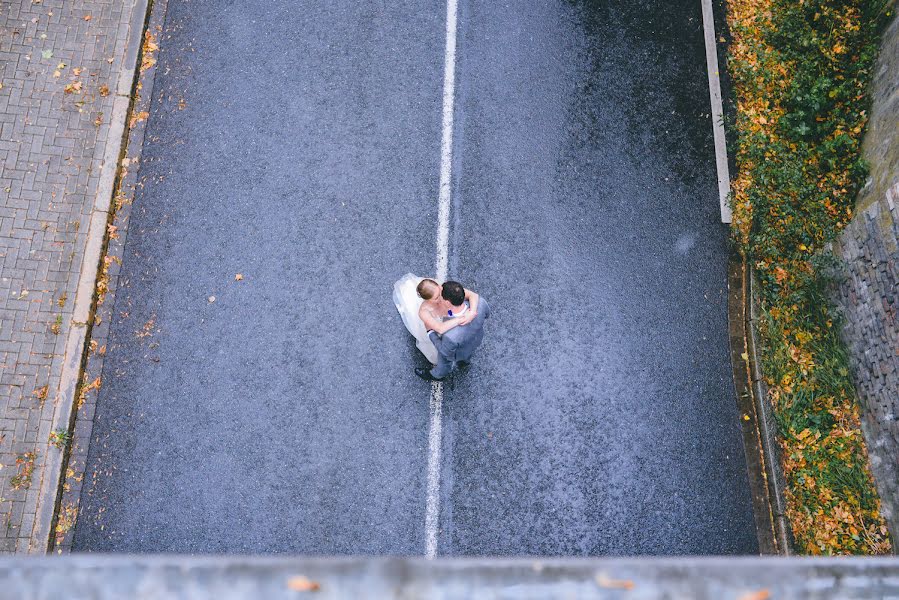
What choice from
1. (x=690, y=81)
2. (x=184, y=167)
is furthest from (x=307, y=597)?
(x=690, y=81)

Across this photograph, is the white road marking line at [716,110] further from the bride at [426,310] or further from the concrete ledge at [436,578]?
the concrete ledge at [436,578]

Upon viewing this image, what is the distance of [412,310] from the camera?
6566 millimetres

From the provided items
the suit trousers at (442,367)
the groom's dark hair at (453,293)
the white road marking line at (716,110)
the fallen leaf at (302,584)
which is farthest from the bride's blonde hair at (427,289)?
the white road marking line at (716,110)

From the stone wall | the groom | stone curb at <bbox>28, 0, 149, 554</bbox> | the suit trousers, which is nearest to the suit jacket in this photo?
the groom

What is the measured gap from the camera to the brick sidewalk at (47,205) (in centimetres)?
674

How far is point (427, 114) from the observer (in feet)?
26.1

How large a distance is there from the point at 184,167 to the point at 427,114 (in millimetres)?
3035

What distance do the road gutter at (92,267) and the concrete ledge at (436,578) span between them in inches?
170

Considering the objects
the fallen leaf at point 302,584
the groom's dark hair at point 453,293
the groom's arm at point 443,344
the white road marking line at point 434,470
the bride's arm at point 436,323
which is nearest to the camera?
the fallen leaf at point 302,584

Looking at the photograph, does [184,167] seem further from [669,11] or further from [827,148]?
[827,148]

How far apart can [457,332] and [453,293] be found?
1.61 ft

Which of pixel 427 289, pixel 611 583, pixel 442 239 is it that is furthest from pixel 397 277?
pixel 611 583

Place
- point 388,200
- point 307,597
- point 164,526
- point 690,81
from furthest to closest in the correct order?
point 690,81 → point 388,200 → point 164,526 → point 307,597

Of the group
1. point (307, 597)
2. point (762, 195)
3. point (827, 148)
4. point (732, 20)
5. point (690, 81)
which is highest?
point (732, 20)
